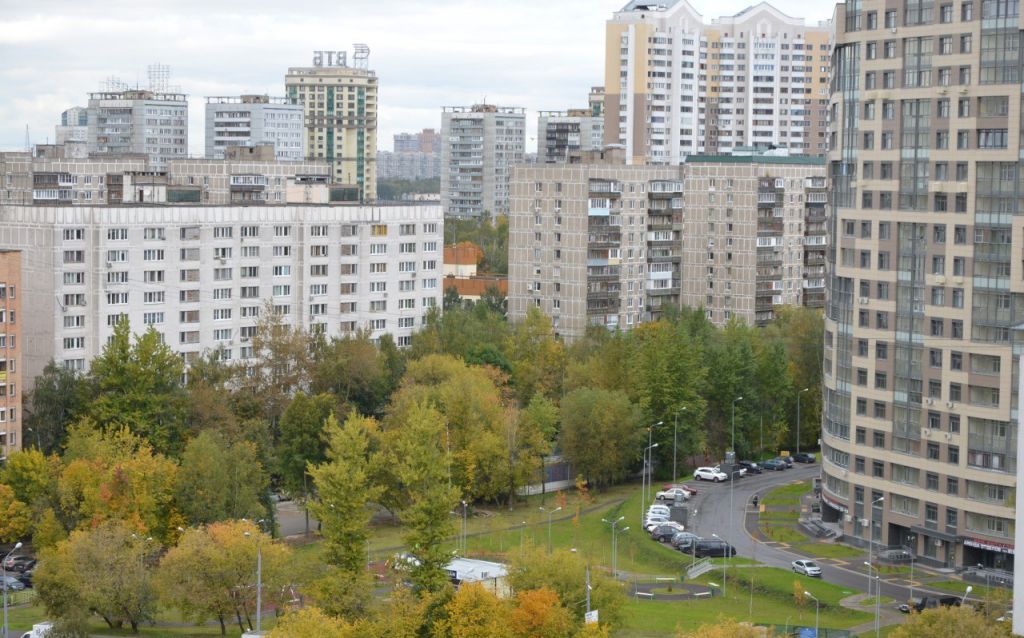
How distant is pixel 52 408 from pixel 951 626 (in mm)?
46835

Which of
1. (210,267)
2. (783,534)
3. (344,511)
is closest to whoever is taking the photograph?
(344,511)

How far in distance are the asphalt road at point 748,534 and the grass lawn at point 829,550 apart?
575 millimetres

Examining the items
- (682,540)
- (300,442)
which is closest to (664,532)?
(682,540)

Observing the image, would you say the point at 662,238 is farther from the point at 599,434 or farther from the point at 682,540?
the point at 682,540

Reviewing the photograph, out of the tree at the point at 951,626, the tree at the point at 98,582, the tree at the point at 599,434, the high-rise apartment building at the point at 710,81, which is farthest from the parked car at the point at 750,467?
the high-rise apartment building at the point at 710,81

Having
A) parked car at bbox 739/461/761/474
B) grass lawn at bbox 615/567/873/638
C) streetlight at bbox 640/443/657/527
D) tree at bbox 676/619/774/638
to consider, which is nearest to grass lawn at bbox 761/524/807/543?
streetlight at bbox 640/443/657/527

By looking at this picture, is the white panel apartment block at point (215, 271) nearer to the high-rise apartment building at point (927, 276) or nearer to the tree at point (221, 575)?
the tree at point (221, 575)

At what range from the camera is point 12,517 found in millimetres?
71875

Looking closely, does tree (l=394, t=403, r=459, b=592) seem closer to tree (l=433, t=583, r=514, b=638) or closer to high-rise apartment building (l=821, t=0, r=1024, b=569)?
tree (l=433, t=583, r=514, b=638)

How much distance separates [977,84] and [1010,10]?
134 inches

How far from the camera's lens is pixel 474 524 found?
80.8 m

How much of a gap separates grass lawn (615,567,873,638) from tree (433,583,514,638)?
6.75 metres

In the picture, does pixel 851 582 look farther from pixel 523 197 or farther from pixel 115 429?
pixel 523 197

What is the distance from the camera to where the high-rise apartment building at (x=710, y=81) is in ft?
577
